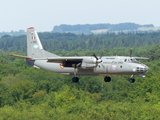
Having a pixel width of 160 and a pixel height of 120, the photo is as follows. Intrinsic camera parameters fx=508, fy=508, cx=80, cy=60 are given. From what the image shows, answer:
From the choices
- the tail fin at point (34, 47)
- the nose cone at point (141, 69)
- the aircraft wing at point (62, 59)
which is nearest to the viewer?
the nose cone at point (141, 69)

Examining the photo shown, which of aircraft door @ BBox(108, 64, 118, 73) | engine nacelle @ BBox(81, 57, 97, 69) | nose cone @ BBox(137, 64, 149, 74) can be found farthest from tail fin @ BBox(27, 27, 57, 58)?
nose cone @ BBox(137, 64, 149, 74)

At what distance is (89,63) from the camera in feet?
198

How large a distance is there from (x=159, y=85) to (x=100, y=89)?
1668cm

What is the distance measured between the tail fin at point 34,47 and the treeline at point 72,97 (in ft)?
100

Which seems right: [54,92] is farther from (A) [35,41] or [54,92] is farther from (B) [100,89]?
(A) [35,41]

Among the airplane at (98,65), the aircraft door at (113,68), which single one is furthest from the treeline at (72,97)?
the aircraft door at (113,68)

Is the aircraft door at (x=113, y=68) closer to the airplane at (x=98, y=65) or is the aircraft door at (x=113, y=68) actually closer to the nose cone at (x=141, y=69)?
the airplane at (x=98, y=65)

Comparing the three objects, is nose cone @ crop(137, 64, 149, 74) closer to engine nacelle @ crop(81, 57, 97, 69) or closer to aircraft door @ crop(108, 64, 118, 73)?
aircraft door @ crop(108, 64, 118, 73)

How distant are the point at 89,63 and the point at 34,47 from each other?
12.7 m

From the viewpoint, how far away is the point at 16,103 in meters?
117

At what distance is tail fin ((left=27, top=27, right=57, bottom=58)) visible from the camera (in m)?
69.6

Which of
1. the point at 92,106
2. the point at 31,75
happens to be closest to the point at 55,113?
the point at 92,106

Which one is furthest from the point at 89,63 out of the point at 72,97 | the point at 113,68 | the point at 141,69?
the point at 72,97

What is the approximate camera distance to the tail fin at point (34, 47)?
69625mm
